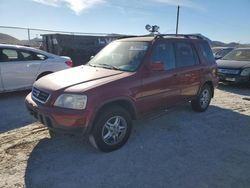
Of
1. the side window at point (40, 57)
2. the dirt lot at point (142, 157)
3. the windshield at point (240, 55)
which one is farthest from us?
the windshield at point (240, 55)

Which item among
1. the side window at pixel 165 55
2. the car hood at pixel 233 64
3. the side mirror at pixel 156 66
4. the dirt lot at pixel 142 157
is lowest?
the dirt lot at pixel 142 157

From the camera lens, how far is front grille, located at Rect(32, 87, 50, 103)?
4.06m

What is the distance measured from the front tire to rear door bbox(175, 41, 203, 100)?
1.76 m

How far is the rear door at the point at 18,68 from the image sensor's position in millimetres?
7414

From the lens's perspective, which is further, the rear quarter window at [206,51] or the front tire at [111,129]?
the rear quarter window at [206,51]

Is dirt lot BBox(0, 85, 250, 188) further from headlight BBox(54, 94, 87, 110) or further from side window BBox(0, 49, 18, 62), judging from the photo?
side window BBox(0, 49, 18, 62)

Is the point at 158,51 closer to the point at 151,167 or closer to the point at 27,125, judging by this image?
the point at 151,167

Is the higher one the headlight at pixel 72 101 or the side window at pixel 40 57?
the side window at pixel 40 57

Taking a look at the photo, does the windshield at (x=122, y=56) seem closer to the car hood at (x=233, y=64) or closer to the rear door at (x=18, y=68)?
the rear door at (x=18, y=68)

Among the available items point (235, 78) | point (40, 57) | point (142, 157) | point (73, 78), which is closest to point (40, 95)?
point (73, 78)

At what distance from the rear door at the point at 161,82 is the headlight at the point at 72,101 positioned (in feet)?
4.11

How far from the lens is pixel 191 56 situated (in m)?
6.05

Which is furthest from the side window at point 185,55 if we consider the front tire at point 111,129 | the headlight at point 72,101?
the headlight at point 72,101

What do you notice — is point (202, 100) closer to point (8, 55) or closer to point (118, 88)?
point (118, 88)
